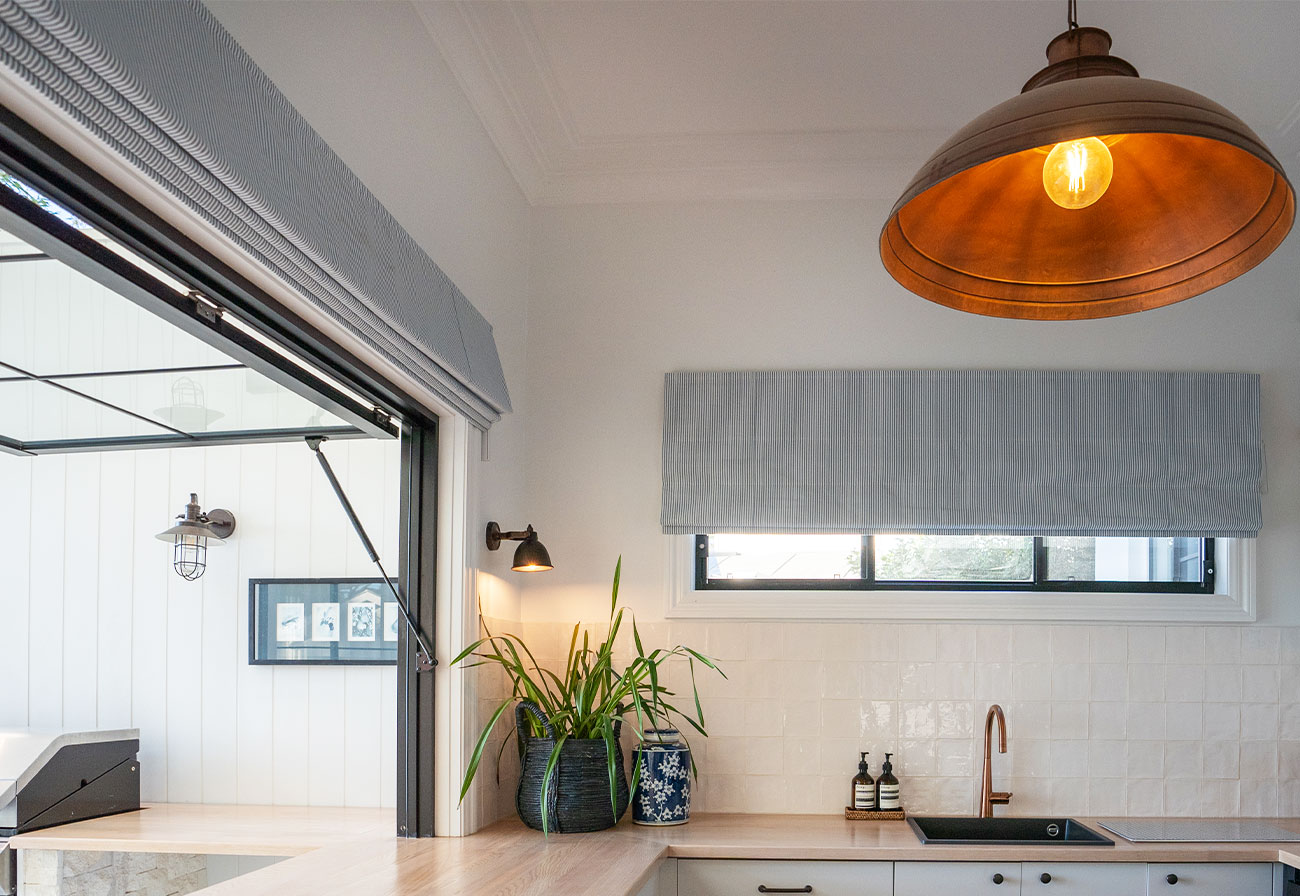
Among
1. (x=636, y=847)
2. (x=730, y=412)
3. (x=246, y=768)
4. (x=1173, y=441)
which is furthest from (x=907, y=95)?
(x=246, y=768)

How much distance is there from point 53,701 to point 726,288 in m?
2.47

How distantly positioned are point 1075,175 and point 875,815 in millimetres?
2434

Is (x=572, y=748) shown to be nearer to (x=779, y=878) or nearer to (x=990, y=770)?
(x=779, y=878)

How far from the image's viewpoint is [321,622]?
372 cm

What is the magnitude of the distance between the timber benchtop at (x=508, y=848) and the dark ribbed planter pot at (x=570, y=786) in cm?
5

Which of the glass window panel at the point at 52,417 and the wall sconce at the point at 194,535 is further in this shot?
the wall sconce at the point at 194,535

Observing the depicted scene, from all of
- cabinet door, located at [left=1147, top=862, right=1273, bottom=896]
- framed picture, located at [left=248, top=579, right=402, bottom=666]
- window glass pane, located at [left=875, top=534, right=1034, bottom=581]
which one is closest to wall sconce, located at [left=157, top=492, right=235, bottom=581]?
framed picture, located at [left=248, top=579, right=402, bottom=666]

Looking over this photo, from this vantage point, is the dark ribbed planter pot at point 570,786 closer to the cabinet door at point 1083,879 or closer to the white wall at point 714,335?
the white wall at point 714,335

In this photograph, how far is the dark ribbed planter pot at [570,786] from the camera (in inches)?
122

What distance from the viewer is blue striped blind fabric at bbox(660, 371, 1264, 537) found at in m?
→ 3.55

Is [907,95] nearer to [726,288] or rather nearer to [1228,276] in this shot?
[726,288]

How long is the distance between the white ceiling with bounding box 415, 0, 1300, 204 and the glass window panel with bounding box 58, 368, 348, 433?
38.3 inches

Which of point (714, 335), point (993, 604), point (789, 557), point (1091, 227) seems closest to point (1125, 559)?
point (993, 604)

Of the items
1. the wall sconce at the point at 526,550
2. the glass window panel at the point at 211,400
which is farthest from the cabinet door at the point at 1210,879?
the glass window panel at the point at 211,400
